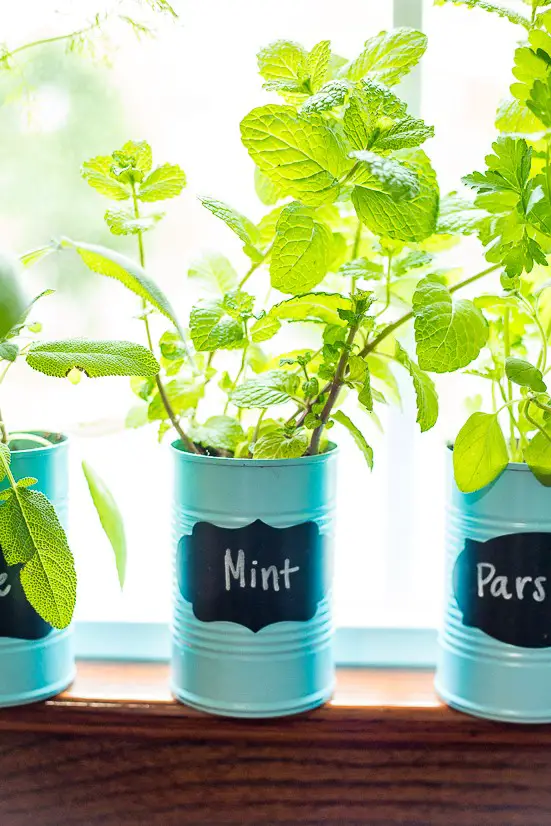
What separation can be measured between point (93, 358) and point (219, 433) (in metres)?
0.12

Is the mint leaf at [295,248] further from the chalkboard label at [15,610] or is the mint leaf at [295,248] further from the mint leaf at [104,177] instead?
the chalkboard label at [15,610]

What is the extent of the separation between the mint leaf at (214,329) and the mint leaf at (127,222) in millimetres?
74

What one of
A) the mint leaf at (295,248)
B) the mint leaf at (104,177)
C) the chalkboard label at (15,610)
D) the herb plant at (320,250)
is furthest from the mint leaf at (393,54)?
the chalkboard label at (15,610)

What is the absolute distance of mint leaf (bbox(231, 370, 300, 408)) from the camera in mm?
648

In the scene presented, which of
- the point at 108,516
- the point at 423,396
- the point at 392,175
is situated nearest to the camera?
the point at 392,175

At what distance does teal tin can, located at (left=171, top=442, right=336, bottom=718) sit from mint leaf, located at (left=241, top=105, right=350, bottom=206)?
216mm

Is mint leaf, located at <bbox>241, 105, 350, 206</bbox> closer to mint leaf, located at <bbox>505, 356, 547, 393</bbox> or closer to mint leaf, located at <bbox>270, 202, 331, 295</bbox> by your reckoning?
mint leaf, located at <bbox>270, 202, 331, 295</bbox>

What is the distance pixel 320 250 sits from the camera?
0.64 m

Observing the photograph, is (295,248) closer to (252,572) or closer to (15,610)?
(252,572)

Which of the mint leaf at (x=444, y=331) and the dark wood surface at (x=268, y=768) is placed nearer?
the mint leaf at (x=444, y=331)

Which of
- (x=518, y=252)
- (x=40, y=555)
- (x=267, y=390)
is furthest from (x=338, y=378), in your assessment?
(x=40, y=555)

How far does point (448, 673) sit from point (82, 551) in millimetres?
403

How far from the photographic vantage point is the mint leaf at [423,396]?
2.08ft

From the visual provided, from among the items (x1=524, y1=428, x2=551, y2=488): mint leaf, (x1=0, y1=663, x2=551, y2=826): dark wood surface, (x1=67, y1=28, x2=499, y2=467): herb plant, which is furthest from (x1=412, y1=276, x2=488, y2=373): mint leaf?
(x1=0, y1=663, x2=551, y2=826): dark wood surface
